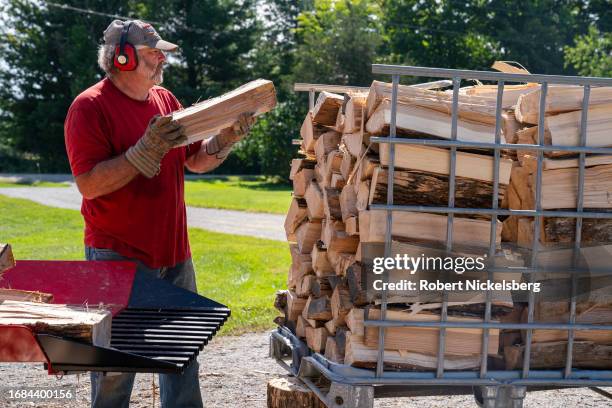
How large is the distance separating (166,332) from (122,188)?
1.09m

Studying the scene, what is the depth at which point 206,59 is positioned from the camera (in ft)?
136

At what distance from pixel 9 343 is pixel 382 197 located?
1332 millimetres

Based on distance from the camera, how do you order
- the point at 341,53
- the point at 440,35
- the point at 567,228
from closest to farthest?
the point at 567,228
the point at 341,53
the point at 440,35

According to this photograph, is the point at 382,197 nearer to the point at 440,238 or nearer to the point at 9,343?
the point at 440,238

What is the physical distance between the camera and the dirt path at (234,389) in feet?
15.7

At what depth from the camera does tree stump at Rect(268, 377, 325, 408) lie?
3.87 m

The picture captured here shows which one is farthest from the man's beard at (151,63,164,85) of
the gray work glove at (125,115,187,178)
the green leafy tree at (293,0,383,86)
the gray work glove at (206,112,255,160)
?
the green leafy tree at (293,0,383,86)

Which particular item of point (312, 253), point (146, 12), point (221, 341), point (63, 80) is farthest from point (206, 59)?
point (312, 253)

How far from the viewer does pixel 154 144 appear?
131 inches

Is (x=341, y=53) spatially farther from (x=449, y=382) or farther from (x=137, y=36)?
(x=449, y=382)

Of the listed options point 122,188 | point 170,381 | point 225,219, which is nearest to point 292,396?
point 170,381

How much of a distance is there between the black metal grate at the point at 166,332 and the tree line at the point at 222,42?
106ft

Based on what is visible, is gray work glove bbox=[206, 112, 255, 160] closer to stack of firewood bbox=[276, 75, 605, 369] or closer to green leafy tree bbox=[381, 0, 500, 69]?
stack of firewood bbox=[276, 75, 605, 369]

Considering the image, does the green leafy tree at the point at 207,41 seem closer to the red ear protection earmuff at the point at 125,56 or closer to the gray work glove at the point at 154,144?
the red ear protection earmuff at the point at 125,56
